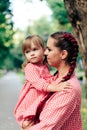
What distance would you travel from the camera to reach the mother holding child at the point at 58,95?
2.74 metres

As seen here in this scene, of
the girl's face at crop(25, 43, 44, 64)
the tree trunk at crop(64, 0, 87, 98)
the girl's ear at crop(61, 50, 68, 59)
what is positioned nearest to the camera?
the girl's ear at crop(61, 50, 68, 59)

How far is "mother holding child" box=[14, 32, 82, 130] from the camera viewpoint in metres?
2.74

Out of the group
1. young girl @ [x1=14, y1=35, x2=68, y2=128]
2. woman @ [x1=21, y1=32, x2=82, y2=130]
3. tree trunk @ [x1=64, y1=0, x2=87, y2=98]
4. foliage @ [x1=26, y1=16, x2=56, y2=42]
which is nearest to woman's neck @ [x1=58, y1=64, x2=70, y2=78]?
woman @ [x1=21, y1=32, x2=82, y2=130]

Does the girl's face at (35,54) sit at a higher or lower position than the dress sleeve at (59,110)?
higher

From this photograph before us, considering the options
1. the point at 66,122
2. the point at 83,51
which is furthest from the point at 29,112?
the point at 83,51

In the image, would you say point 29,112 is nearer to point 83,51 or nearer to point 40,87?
point 40,87

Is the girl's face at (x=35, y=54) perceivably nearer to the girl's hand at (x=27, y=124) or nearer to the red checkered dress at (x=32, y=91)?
the red checkered dress at (x=32, y=91)

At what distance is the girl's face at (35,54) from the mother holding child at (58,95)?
6.9 inches

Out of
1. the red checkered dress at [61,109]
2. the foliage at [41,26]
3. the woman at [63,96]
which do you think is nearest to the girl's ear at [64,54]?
the woman at [63,96]

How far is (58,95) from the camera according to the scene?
9.17ft

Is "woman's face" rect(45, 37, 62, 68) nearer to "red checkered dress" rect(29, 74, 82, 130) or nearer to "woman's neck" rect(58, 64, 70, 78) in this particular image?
"woman's neck" rect(58, 64, 70, 78)

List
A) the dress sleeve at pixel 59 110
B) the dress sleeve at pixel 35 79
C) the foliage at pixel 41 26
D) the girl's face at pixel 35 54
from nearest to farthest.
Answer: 1. the dress sleeve at pixel 59 110
2. the dress sleeve at pixel 35 79
3. the girl's face at pixel 35 54
4. the foliage at pixel 41 26

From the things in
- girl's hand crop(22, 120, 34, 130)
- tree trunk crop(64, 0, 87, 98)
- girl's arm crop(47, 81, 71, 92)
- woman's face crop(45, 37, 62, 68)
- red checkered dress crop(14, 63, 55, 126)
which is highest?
woman's face crop(45, 37, 62, 68)

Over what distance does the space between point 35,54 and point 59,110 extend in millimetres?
733
